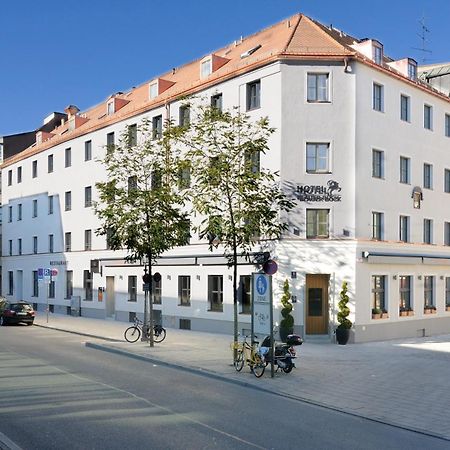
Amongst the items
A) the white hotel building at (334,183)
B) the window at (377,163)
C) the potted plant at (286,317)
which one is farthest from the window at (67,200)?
the window at (377,163)

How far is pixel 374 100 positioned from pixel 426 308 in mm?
9769

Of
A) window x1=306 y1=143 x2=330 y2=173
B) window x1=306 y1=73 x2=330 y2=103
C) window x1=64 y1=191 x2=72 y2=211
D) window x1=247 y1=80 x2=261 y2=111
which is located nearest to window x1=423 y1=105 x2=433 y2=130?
window x1=306 y1=73 x2=330 y2=103

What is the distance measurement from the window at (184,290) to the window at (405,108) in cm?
1237

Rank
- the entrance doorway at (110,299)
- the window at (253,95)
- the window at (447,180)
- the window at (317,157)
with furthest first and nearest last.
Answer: the entrance doorway at (110,299), the window at (447,180), the window at (253,95), the window at (317,157)

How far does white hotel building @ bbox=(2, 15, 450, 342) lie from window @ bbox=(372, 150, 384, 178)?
5cm

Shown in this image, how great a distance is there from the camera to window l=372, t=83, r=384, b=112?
24.8 meters

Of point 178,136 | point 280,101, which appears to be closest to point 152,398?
point 178,136

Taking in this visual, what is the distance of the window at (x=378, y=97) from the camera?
24828mm

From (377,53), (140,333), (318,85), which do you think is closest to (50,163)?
(140,333)

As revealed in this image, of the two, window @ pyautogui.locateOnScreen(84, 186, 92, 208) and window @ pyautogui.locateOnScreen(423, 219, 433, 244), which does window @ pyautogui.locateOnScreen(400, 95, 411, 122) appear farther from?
window @ pyautogui.locateOnScreen(84, 186, 92, 208)

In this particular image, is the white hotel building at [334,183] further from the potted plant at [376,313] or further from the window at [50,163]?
the window at [50,163]

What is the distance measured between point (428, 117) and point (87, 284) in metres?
22.3

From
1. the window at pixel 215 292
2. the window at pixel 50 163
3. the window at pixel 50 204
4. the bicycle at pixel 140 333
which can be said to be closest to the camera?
the bicycle at pixel 140 333

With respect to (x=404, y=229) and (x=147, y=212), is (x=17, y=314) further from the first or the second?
(x=404, y=229)
